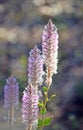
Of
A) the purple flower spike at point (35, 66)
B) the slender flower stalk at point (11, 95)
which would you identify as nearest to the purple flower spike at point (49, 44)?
the purple flower spike at point (35, 66)

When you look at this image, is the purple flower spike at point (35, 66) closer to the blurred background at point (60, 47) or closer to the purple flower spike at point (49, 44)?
the purple flower spike at point (49, 44)

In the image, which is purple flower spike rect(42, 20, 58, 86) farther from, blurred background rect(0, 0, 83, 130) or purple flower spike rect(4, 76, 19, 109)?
blurred background rect(0, 0, 83, 130)

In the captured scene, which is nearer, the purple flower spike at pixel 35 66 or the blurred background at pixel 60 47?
the purple flower spike at pixel 35 66

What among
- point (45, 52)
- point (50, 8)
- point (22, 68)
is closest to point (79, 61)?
point (22, 68)

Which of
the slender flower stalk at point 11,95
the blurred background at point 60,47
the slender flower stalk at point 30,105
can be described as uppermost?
the blurred background at point 60,47

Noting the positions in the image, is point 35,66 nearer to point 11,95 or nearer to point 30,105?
point 11,95

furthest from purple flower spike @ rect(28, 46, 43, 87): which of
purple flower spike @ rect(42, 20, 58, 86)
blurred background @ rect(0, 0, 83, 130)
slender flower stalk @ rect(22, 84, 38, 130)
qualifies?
blurred background @ rect(0, 0, 83, 130)

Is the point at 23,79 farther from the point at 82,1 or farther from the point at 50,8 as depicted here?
the point at 82,1

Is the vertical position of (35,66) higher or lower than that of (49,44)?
lower

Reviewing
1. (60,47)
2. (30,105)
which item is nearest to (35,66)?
(30,105)
